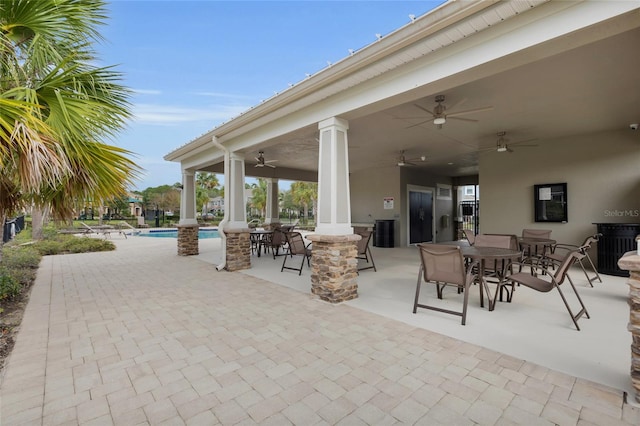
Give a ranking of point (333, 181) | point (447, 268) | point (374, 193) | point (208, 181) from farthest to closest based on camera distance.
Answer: point (208, 181)
point (374, 193)
point (333, 181)
point (447, 268)

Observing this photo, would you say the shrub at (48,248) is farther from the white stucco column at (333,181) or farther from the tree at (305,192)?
the tree at (305,192)

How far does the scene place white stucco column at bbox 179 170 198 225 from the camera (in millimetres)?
8789

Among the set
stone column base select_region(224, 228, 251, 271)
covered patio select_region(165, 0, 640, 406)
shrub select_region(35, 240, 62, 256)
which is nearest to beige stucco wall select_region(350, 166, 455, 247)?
covered patio select_region(165, 0, 640, 406)

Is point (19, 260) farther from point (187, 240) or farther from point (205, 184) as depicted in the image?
point (205, 184)

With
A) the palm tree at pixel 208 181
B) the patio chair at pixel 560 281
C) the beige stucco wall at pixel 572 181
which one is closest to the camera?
the patio chair at pixel 560 281

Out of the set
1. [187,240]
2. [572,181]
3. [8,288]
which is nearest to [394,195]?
[572,181]

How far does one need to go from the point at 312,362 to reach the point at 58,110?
3.48 metres

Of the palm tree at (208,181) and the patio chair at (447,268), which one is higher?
the palm tree at (208,181)

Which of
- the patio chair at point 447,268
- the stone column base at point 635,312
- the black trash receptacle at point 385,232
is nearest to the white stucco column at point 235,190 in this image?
the patio chair at point 447,268

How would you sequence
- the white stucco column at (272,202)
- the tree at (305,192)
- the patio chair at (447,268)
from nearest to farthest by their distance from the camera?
the patio chair at (447,268) < the white stucco column at (272,202) < the tree at (305,192)

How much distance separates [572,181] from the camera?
244 inches

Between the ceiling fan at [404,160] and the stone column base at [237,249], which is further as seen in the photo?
the ceiling fan at [404,160]

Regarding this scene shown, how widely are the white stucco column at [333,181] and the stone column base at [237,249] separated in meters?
2.84

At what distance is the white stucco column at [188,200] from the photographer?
8.79m
